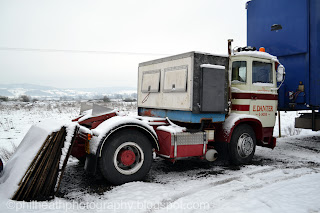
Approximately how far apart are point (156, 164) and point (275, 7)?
6159 millimetres

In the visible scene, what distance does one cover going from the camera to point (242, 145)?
6359 millimetres

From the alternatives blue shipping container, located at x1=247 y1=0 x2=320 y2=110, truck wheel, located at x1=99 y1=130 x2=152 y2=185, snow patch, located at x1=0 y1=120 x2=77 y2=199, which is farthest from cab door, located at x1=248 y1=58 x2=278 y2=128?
snow patch, located at x1=0 y1=120 x2=77 y2=199

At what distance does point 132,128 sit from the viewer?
4.97 m

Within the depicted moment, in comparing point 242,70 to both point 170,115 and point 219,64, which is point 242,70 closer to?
point 219,64

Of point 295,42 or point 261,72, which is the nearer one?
point 261,72

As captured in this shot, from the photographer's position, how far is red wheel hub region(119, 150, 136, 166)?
15.7 ft

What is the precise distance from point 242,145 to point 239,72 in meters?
1.83

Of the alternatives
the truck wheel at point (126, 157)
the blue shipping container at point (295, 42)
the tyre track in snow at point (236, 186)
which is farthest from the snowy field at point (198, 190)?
the blue shipping container at point (295, 42)

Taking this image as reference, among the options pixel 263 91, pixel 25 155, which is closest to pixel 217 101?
pixel 263 91

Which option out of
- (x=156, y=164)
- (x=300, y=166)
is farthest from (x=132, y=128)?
(x=300, y=166)

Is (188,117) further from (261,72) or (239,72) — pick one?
(261,72)

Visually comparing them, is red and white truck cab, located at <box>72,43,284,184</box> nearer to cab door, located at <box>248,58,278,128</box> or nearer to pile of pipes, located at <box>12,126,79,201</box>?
cab door, located at <box>248,58,278,128</box>

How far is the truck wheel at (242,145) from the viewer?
246 inches

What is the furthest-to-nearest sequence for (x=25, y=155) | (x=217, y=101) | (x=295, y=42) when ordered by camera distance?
1. (x=295, y=42)
2. (x=217, y=101)
3. (x=25, y=155)
